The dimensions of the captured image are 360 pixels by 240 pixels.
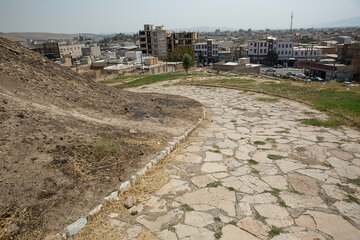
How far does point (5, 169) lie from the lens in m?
3.94

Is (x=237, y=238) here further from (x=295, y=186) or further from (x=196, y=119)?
(x=196, y=119)

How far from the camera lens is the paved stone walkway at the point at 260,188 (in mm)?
3314

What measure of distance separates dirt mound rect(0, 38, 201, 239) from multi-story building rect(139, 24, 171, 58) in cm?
6033

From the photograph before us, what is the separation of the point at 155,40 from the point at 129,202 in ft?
221

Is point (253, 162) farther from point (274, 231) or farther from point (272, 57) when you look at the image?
point (272, 57)

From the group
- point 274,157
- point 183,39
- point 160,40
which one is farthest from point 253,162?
point 183,39

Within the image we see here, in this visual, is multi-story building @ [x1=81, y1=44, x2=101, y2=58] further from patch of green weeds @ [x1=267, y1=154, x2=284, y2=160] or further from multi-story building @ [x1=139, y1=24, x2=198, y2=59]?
patch of green weeds @ [x1=267, y1=154, x2=284, y2=160]

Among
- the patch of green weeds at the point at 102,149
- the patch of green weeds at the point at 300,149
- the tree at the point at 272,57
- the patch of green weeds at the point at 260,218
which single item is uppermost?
the tree at the point at 272,57

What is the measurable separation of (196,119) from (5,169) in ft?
18.0

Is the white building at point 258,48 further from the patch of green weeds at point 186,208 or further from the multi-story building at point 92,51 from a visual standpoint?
the patch of green weeds at point 186,208

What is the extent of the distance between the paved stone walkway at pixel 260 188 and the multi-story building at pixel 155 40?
63292 millimetres

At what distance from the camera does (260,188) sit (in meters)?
4.27

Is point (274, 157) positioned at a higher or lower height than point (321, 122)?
lower

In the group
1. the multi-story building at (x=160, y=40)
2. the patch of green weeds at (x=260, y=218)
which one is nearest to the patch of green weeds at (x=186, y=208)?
A: the patch of green weeds at (x=260, y=218)
